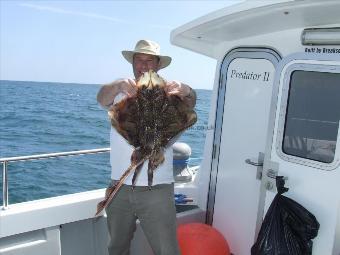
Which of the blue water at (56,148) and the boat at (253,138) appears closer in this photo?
the boat at (253,138)

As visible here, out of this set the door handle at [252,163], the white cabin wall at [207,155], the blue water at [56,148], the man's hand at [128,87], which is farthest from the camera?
the blue water at [56,148]

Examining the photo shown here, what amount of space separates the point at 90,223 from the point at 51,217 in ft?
1.54

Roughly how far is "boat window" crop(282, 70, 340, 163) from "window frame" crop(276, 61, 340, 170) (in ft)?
0.09

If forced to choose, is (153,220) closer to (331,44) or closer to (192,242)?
(192,242)

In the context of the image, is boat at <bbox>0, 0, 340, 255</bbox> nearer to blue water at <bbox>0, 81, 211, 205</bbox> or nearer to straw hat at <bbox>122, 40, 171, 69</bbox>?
blue water at <bbox>0, 81, 211, 205</bbox>

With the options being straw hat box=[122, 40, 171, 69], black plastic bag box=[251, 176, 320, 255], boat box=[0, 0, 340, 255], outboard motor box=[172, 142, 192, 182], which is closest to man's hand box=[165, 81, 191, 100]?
straw hat box=[122, 40, 171, 69]

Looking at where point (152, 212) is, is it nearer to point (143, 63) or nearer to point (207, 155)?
point (143, 63)

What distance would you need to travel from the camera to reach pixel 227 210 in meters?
4.38

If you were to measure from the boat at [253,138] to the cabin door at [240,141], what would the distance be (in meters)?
0.01

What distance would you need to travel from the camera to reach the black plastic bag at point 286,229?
3.13 meters

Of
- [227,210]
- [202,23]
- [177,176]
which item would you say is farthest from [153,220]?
[177,176]

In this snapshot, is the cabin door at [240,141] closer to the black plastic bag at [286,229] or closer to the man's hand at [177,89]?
the black plastic bag at [286,229]

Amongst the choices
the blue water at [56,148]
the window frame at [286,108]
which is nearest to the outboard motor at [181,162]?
the blue water at [56,148]

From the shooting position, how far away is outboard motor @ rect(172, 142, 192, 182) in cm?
517
